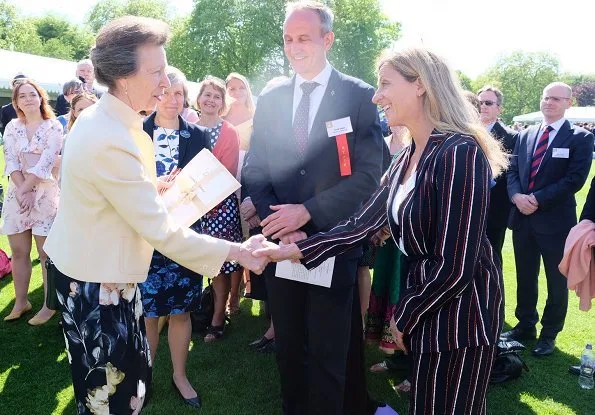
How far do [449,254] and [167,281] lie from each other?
2125 millimetres

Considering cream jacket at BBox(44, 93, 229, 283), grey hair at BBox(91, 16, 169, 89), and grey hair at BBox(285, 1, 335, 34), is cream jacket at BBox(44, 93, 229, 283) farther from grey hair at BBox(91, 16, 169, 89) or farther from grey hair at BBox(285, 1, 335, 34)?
grey hair at BBox(285, 1, 335, 34)

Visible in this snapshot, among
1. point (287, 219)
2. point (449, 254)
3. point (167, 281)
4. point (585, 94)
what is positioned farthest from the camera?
point (585, 94)

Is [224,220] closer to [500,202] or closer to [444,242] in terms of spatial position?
[444,242]

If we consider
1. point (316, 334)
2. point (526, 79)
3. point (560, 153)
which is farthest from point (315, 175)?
point (526, 79)

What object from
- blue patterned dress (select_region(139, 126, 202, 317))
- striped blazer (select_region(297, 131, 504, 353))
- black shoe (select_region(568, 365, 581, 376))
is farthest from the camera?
black shoe (select_region(568, 365, 581, 376))

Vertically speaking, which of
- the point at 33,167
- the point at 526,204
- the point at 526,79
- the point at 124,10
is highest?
the point at 124,10

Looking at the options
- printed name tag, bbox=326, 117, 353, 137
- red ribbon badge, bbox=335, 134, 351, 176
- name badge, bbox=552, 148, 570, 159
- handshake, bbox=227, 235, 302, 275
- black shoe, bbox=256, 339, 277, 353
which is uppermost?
printed name tag, bbox=326, 117, 353, 137

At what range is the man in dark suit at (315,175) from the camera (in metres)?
2.79

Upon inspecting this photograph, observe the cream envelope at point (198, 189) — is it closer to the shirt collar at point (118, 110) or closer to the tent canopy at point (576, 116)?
the shirt collar at point (118, 110)

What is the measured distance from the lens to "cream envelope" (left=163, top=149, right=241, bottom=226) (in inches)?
107

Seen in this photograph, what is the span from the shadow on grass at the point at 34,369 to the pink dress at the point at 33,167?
954 millimetres

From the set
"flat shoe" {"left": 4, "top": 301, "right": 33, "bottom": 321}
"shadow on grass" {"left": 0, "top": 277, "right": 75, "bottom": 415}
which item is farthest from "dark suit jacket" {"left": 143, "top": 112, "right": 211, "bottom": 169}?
"flat shoe" {"left": 4, "top": 301, "right": 33, "bottom": 321}

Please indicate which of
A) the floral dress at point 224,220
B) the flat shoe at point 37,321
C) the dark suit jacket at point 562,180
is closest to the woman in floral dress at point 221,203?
the floral dress at point 224,220

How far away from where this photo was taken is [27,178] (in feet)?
15.8
